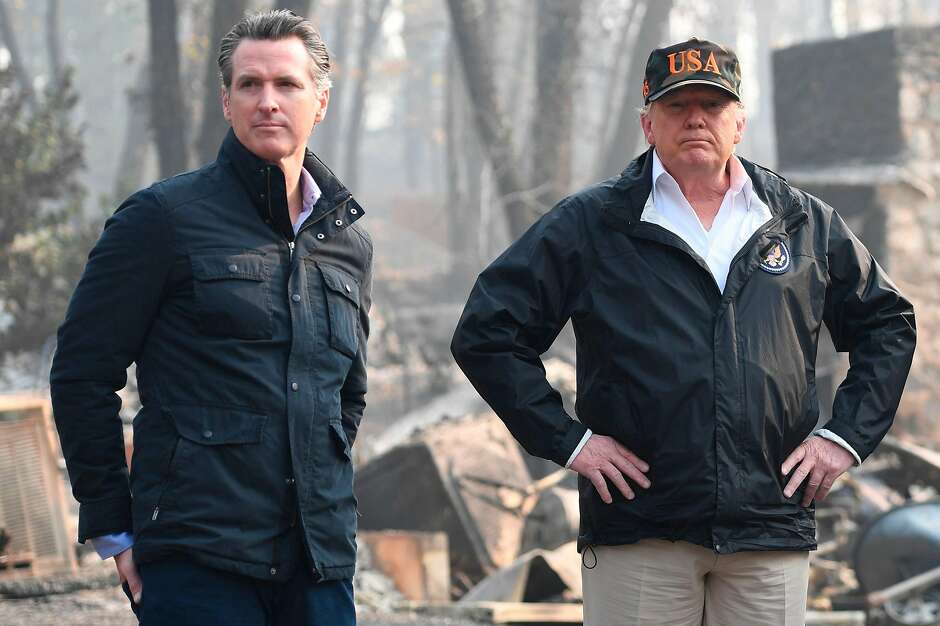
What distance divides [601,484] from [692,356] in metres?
0.37

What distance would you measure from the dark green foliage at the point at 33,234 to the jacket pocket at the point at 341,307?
11573 millimetres

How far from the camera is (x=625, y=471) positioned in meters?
3.23

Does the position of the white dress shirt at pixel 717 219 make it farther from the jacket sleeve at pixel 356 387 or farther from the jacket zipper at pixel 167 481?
the jacket zipper at pixel 167 481

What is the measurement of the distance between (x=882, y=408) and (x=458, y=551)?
6.34m

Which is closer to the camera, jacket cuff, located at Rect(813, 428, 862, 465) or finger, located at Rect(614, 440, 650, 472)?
finger, located at Rect(614, 440, 650, 472)

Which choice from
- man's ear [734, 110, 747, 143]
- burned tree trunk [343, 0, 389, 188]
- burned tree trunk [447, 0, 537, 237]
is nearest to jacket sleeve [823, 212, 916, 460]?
man's ear [734, 110, 747, 143]

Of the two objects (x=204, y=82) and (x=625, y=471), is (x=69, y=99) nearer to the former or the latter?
(x=204, y=82)

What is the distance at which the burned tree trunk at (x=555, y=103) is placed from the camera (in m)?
15.9

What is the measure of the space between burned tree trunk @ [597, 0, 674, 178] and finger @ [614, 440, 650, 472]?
49.4 feet

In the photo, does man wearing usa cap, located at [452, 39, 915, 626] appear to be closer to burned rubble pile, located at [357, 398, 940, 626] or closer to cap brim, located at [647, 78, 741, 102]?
cap brim, located at [647, 78, 741, 102]

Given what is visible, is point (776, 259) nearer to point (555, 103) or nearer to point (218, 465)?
point (218, 465)

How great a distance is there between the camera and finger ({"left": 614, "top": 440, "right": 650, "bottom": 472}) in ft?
10.6

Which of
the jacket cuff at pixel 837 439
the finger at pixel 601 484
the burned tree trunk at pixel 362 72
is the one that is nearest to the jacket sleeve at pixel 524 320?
the finger at pixel 601 484

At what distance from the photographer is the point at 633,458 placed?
3.25 m
